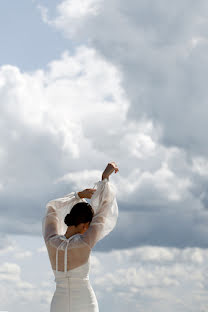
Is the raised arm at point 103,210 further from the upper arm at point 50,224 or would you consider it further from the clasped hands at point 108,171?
the upper arm at point 50,224

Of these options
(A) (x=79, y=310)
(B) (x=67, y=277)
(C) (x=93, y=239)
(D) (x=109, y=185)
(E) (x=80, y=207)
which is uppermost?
(D) (x=109, y=185)

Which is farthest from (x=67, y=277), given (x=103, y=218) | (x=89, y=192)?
(x=89, y=192)

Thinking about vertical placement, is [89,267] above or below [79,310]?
above

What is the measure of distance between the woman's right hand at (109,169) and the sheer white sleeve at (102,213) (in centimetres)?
9

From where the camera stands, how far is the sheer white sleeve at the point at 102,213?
6.17 m

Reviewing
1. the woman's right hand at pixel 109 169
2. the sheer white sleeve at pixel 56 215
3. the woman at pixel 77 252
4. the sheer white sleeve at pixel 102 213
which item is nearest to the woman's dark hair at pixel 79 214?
the woman at pixel 77 252

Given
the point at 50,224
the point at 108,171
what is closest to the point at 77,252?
the point at 50,224

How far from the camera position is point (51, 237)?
6473mm

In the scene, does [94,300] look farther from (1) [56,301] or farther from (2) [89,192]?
(2) [89,192]

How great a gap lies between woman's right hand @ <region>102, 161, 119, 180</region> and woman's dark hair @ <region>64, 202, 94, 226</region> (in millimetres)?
764

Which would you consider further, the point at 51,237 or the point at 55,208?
the point at 55,208

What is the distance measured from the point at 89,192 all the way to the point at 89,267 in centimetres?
132

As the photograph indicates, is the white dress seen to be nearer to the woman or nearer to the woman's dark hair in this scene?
the woman

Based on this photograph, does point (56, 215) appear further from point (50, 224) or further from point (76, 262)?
point (76, 262)
